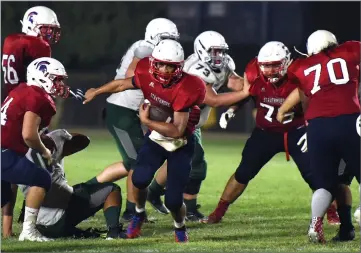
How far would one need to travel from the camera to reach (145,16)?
66.4 ft

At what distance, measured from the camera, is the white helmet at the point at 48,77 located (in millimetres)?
6996

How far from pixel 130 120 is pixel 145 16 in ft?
39.5

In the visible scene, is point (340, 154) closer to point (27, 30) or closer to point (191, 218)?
point (191, 218)

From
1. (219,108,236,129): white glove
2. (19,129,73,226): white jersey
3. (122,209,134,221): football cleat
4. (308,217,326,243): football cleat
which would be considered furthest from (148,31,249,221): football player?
(308,217,326,243): football cleat

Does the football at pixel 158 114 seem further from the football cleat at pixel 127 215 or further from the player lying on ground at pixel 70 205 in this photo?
the football cleat at pixel 127 215

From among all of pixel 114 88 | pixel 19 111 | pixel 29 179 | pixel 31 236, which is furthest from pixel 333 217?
pixel 19 111

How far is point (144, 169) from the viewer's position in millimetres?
7016

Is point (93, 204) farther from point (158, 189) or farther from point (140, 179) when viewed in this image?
point (158, 189)

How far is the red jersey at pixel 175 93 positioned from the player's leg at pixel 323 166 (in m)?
0.77

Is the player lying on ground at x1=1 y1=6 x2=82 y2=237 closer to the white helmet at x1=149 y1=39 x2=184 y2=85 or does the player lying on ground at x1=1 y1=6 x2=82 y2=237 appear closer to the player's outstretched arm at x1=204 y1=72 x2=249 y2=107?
the player's outstretched arm at x1=204 y1=72 x2=249 y2=107

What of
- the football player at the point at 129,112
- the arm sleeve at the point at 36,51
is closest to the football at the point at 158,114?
the football player at the point at 129,112

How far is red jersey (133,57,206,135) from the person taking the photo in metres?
6.89

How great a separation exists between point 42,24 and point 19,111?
158 centimetres

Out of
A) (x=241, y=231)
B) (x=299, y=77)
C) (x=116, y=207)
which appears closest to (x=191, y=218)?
(x=241, y=231)
